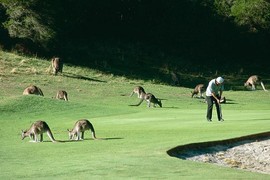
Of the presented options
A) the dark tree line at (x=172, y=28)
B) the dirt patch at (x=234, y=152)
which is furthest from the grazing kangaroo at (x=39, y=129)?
the dark tree line at (x=172, y=28)

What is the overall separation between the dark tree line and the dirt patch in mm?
49257

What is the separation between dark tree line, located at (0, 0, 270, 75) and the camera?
73.5 metres

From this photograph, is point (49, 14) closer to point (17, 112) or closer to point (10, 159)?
point (17, 112)

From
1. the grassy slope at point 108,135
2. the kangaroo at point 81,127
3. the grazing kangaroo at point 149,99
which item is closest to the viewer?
the grassy slope at point 108,135

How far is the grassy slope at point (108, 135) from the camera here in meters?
15.1

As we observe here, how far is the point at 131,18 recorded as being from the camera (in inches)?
3132

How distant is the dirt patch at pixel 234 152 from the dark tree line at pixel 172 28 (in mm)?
49257

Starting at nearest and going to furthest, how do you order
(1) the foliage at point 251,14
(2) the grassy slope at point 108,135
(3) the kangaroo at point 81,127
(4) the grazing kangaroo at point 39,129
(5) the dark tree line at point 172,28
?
(2) the grassy slope at point 108,135 < (4) the grazing kangaroo at point 39,129 < (3) the kangaroo at point 81,127 < (5) the dark tree line at point 172,28 < (1) the foliage at point 251,14

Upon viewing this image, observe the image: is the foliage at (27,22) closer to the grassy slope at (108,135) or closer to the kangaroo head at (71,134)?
the grassy slope at (108,135)

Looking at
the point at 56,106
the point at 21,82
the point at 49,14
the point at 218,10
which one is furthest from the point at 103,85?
the point at 218,10

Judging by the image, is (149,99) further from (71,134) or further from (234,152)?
(234,152)

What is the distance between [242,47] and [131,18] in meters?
13.1

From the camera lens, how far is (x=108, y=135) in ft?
77.7

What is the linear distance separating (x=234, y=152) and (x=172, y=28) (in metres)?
61.6
